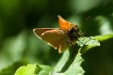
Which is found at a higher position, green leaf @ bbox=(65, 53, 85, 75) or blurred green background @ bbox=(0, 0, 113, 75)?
blurred green background @ bbox=(0, 0, 113, 75)

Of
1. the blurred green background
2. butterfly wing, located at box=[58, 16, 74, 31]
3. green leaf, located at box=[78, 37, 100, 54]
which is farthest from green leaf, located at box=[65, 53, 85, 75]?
the blurred green background

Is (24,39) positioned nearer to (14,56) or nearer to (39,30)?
(14,56)

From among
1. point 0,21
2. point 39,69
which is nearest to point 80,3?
point 0,21

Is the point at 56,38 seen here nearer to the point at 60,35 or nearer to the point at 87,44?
the point at 60,35

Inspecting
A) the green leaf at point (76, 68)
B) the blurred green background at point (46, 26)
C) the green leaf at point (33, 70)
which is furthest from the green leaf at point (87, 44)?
the blurred green background at point (46, 26)

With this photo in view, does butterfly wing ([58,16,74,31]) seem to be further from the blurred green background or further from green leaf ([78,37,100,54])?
the blurred green background

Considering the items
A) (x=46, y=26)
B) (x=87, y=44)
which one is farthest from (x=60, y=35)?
(x=46, y=26)

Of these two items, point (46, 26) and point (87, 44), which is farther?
point (46, 26)
